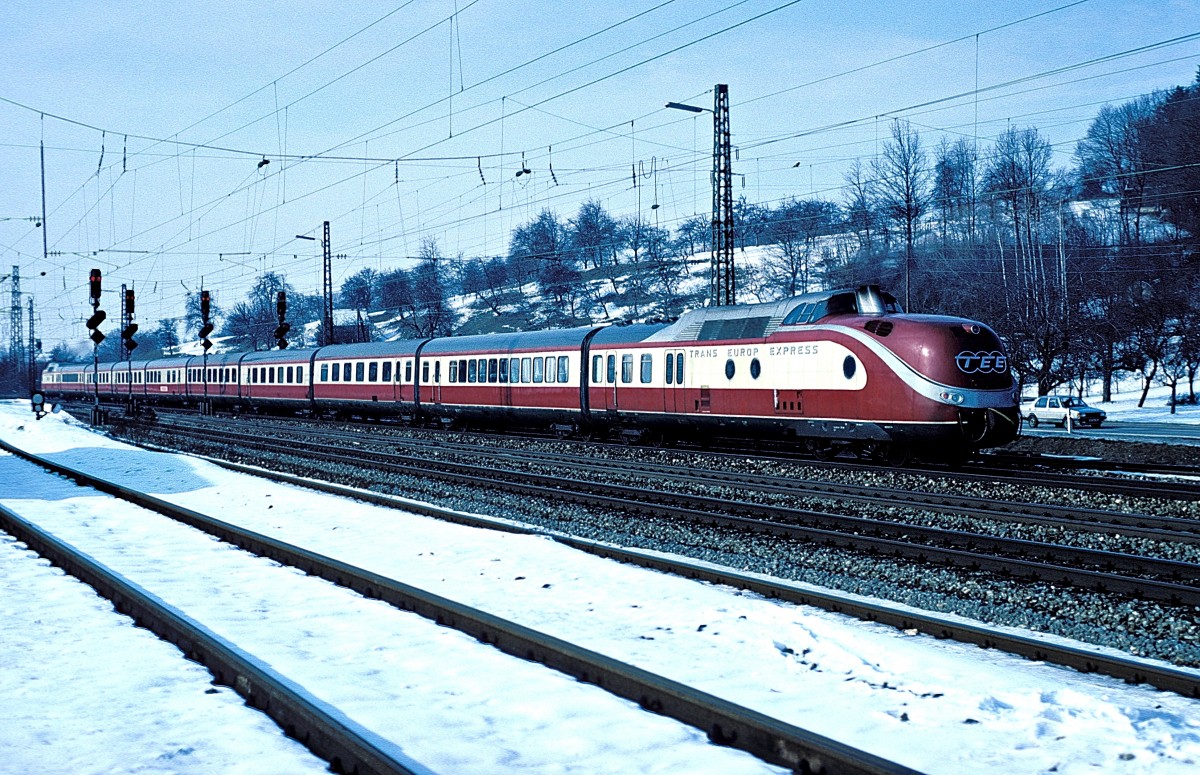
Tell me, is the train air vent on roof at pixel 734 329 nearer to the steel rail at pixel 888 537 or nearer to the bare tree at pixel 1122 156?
the steel rail at pixel 888 537

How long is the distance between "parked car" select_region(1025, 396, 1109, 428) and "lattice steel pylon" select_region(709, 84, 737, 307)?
15805 mm

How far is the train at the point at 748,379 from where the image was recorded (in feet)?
56.9

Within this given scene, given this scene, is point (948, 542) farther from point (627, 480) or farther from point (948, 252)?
point (948, 252)

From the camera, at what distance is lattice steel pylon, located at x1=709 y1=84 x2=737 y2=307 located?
26688 millimetres

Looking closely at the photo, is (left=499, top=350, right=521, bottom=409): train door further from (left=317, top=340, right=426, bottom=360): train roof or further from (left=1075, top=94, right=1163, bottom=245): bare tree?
(left=1075, top=94, right=1163, bottom=245): bare tree

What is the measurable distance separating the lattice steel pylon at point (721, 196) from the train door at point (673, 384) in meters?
4.18

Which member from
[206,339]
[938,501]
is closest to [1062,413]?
[938,501]

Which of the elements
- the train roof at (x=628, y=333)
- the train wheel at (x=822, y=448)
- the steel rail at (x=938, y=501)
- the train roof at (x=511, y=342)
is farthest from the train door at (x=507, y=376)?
the train wheel at (x=822, y=448)

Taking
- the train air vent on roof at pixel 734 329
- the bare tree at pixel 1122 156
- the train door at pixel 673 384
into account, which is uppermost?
the bare tree at pixel 1122 156

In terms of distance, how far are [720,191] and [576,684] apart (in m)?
23.0

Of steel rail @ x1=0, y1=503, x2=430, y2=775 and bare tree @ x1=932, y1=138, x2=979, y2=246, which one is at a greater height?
bare tree @ x1=932, y1=138, x2=979, y2=246

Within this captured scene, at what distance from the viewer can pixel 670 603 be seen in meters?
8.34

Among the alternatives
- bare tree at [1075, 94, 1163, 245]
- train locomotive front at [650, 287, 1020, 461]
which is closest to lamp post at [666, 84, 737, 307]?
train locomotive front at [650, 287, 1020, 461]

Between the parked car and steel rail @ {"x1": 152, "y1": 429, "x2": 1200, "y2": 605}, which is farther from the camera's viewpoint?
the parked car
